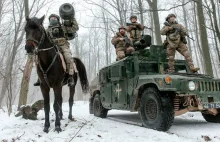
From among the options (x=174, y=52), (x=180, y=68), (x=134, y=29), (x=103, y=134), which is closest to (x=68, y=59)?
(x=103, y=134)

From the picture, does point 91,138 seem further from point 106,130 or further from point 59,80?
point 59,80

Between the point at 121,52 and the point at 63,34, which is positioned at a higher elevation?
the point at 63,34

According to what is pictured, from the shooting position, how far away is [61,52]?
7070 millimetres

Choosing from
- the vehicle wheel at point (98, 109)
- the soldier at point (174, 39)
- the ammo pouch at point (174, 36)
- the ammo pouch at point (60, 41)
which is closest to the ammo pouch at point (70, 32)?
the ammo pouch at point (60, 41)

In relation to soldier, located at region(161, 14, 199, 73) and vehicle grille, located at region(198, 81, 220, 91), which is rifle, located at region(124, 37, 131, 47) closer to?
soldier, located at region(161, 14, 199, 73)

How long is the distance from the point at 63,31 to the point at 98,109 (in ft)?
12.0

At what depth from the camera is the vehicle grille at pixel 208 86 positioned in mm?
6438

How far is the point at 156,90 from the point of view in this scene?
665 cm

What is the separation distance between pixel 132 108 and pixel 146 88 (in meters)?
0.77

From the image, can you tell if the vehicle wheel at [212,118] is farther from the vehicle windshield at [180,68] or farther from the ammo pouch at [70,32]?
the ammo pouch at [70,32]

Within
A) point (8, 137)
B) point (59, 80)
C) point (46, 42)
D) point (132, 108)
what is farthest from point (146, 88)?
point (8, 137)

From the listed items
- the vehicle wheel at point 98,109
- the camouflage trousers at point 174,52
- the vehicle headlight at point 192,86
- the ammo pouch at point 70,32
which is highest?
the ammo pouch at point 70,32

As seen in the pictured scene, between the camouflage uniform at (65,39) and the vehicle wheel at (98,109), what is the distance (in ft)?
10.0

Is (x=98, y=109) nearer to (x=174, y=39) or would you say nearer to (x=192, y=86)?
(x=174, y=39)
